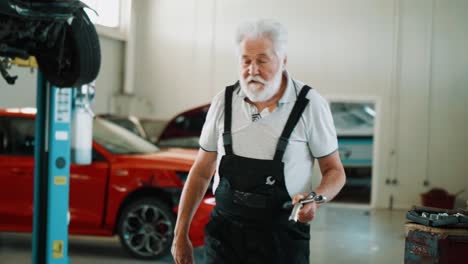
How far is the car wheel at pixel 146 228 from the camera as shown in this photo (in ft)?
20.9

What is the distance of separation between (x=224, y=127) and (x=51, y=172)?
2.02 metres

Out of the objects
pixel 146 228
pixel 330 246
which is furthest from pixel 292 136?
pixel 330 246

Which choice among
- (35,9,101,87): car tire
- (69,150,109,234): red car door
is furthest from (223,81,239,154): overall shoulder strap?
(69,150,109,234): red car door

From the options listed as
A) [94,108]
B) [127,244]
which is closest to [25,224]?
[127,244]

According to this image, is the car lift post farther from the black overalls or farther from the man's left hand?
the man's left hand

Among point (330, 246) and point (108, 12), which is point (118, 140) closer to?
point (330, 246)

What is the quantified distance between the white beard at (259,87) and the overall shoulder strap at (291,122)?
10 centimetres

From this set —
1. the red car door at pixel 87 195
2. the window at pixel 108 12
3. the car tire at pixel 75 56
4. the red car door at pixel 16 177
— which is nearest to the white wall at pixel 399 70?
the window at pixel 108 12

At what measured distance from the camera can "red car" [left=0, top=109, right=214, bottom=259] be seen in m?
6.36

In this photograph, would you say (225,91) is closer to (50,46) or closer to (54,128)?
(50,46)

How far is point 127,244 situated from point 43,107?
2347mm

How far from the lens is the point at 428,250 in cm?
399

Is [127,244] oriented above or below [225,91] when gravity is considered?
below

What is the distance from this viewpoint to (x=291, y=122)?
8.61 feet
